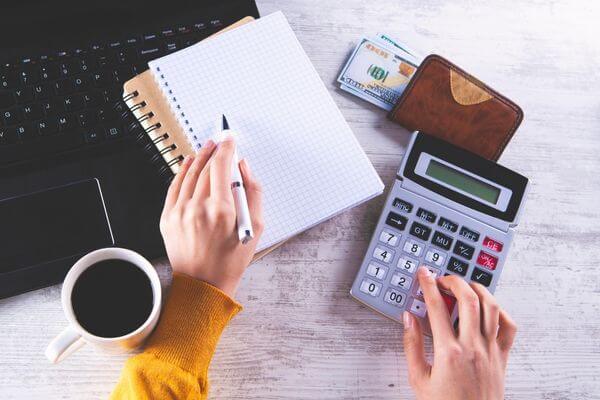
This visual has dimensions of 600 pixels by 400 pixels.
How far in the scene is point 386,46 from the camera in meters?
0.71

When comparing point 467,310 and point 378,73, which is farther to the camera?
point 378,73

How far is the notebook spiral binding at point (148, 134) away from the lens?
62 centimetres

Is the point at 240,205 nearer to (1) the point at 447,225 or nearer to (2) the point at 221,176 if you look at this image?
(2) the point at 221,176

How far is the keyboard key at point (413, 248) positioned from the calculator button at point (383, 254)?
2cm

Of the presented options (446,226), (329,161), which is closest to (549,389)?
(446,226)

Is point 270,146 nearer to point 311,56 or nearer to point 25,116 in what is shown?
point 311,56

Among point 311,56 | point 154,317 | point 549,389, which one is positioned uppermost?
point 311,56

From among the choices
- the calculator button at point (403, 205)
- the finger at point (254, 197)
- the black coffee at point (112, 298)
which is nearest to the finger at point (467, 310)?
the calculator button at point (403, 205)

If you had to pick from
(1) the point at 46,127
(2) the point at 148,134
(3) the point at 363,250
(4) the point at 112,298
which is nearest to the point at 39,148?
(1) the point at 46,127

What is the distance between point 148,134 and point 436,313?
39cm

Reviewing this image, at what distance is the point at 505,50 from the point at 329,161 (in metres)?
0.32

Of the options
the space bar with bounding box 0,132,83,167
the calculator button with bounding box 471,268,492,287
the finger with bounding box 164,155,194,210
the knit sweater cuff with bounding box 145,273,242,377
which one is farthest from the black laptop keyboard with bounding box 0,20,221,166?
the calculator button with bounding box 471,268,492,287

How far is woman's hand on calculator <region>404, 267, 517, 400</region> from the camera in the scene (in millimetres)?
568

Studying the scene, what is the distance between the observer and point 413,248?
0.62 metres
